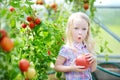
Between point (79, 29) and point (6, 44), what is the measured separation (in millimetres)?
1181

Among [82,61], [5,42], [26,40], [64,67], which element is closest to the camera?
[5,42]

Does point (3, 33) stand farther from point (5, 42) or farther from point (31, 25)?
point (31, 25)

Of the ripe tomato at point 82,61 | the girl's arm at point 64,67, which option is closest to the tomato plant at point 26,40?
the girl's arm at point 64,67

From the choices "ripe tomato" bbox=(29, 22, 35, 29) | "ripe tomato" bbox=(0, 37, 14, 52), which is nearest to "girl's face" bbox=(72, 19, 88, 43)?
"ripe tomato" bbox=(29, 22, 35, 29)

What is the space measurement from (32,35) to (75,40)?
0.36m

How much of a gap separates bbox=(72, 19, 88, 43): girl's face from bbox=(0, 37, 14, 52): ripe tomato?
1145 millimetres

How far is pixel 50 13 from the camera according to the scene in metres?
3.96

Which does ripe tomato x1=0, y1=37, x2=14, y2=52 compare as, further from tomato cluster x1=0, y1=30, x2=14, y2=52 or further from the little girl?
the little girl

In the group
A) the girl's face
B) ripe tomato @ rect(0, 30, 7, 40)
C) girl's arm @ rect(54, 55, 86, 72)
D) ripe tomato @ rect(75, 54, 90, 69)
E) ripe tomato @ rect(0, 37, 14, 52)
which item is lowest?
girl's arm @ rect(54, 55, 86, 72)

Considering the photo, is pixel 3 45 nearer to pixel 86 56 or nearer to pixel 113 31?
pixel 86 56

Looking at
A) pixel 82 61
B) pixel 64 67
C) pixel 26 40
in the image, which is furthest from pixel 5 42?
pixel 26 40

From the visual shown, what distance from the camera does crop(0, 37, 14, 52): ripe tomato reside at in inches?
43.5

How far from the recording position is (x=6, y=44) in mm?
1107

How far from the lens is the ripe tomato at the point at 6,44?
1104mm
